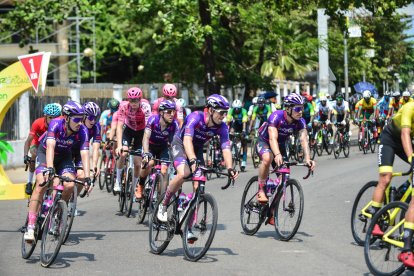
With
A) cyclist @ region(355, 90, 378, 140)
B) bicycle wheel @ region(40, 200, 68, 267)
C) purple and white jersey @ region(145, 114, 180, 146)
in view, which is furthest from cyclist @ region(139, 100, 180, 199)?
cyclist @ region(355, 90, 378, 140)

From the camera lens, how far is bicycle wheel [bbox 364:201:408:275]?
341 inches

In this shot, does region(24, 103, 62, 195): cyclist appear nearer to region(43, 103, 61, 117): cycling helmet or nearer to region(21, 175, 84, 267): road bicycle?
region(43, 103, 61, 117): cycling helmet

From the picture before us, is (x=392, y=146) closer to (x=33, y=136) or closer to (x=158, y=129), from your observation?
(x=158, y=129)

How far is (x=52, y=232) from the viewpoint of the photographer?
9977 millimetres

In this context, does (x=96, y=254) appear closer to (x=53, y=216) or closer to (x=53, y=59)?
(x=53, y=216)

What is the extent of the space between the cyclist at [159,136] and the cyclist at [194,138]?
1.63 metres

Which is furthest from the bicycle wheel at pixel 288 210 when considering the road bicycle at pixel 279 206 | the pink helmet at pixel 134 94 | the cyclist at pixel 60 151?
the pink helmet at pixel 134 94

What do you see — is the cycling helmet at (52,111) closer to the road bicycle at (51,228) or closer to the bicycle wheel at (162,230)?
the road bicycle at (51,228)

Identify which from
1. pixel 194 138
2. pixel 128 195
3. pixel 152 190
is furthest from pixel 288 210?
pixel 128 195

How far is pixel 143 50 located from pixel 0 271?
1699 inches

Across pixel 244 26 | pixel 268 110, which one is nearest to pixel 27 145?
pixel 268 110

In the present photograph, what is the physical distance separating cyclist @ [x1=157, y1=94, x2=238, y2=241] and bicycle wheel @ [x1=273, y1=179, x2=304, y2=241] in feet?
3.56

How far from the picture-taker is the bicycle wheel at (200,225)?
10008mm

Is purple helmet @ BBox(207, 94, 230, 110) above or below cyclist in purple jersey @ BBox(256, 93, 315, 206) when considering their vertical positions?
above
